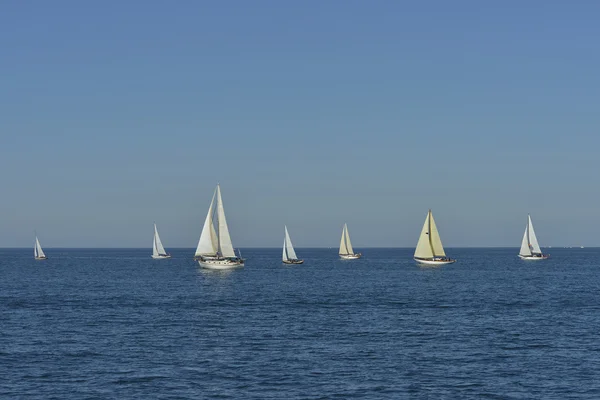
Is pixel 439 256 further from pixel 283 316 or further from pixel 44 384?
pixel 44 384

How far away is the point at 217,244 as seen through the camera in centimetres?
16288

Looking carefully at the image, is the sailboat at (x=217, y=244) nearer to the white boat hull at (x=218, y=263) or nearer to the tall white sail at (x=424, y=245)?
the white boat hull at (x=218, y=263)

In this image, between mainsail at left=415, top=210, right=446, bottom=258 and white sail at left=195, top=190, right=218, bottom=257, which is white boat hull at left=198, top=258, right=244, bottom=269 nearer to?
white sail at left=195, top=190, right=218, bottom=257

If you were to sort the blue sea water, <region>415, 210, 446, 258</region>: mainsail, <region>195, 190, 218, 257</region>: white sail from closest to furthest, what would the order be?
the blue sea water
<region>195, 190, 218, 257</region>: white sail
<region>415, 210, 446, 258</region>: mainsail

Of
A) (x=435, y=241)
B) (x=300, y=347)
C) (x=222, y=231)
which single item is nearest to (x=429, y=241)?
(x=435, y=241)

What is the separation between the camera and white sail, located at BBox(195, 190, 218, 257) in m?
160

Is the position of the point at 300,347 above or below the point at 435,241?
below

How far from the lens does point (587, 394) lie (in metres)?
43.8

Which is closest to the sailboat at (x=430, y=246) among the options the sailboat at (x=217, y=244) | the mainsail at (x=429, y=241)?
the mainsail at (x=429, y=241)

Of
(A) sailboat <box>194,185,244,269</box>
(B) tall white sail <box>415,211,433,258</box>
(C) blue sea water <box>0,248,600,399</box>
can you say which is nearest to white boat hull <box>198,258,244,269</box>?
(A) sailboat <box>194,185,244,269</box>

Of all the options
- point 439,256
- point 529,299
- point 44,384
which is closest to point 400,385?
point 44,384

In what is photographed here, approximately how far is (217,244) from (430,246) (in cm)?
5543

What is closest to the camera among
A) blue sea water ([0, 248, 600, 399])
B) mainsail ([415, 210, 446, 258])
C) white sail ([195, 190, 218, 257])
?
blue sea water ([0, 248, 600, 399])

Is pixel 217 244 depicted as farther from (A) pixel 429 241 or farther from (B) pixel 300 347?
(B) pixel 300 347
